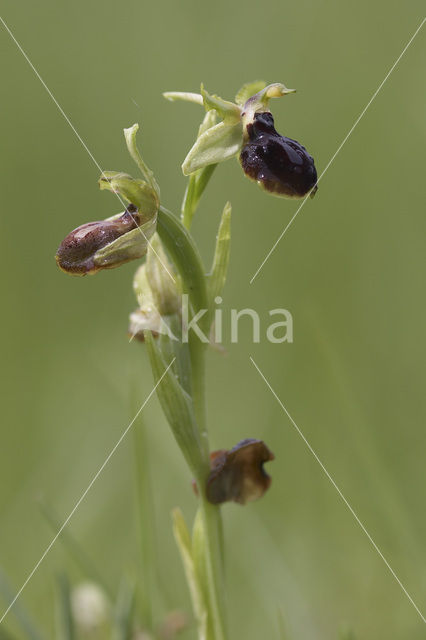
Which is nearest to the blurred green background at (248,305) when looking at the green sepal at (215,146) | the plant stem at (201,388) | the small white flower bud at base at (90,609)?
the small white flower bud at base at (90,609)

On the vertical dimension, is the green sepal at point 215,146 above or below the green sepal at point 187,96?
below

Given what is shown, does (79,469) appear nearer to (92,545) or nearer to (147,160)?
(92,545)

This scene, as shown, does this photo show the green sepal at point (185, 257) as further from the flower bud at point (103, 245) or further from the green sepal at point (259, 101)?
the green sepal at point (259, 101)

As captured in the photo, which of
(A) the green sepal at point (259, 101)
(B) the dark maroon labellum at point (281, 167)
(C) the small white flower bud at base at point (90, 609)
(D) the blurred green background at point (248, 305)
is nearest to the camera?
(B) the dark maroon labellum at point (281, 167)

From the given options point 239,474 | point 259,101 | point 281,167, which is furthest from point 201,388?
point 259,101

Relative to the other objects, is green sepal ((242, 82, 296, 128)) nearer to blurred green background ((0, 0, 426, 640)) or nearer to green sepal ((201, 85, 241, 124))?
green sepal ((201, 85, 241, 124))

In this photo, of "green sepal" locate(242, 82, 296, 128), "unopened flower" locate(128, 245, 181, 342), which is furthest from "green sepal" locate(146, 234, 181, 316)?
"green sepal" locate(242, 82, 296, 128)
